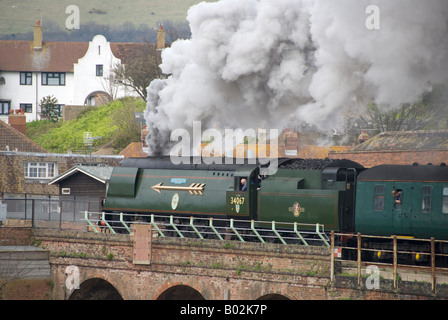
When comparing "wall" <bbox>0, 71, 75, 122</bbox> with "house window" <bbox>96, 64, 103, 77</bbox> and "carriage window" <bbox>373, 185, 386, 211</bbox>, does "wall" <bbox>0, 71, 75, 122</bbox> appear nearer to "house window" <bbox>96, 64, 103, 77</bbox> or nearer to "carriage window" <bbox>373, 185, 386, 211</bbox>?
"house window" <bbox>96, 64, 103, 77</bbox>

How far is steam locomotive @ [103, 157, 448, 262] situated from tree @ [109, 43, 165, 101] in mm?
38797

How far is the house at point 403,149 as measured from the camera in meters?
40.4

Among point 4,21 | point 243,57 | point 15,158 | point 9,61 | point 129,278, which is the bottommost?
point 129,278

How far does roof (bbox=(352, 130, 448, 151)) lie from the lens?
41750 millimetres

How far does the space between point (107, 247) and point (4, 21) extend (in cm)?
11908

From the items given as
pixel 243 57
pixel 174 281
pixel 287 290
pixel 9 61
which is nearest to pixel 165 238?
pixel 174 281

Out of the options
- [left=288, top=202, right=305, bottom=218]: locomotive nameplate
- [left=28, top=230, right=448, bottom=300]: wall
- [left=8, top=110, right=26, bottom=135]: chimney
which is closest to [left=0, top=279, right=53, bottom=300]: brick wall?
[left=28, top=230, right=448, bottom=300]: wall

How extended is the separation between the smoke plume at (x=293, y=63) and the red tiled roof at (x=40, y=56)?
50.1m

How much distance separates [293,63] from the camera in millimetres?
31266

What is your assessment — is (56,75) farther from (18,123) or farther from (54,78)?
(18,123)

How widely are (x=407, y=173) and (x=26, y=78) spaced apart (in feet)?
216

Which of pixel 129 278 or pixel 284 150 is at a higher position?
pixel 284 150

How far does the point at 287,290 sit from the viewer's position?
27984 mm

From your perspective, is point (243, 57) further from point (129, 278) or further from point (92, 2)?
point (92, 2)
